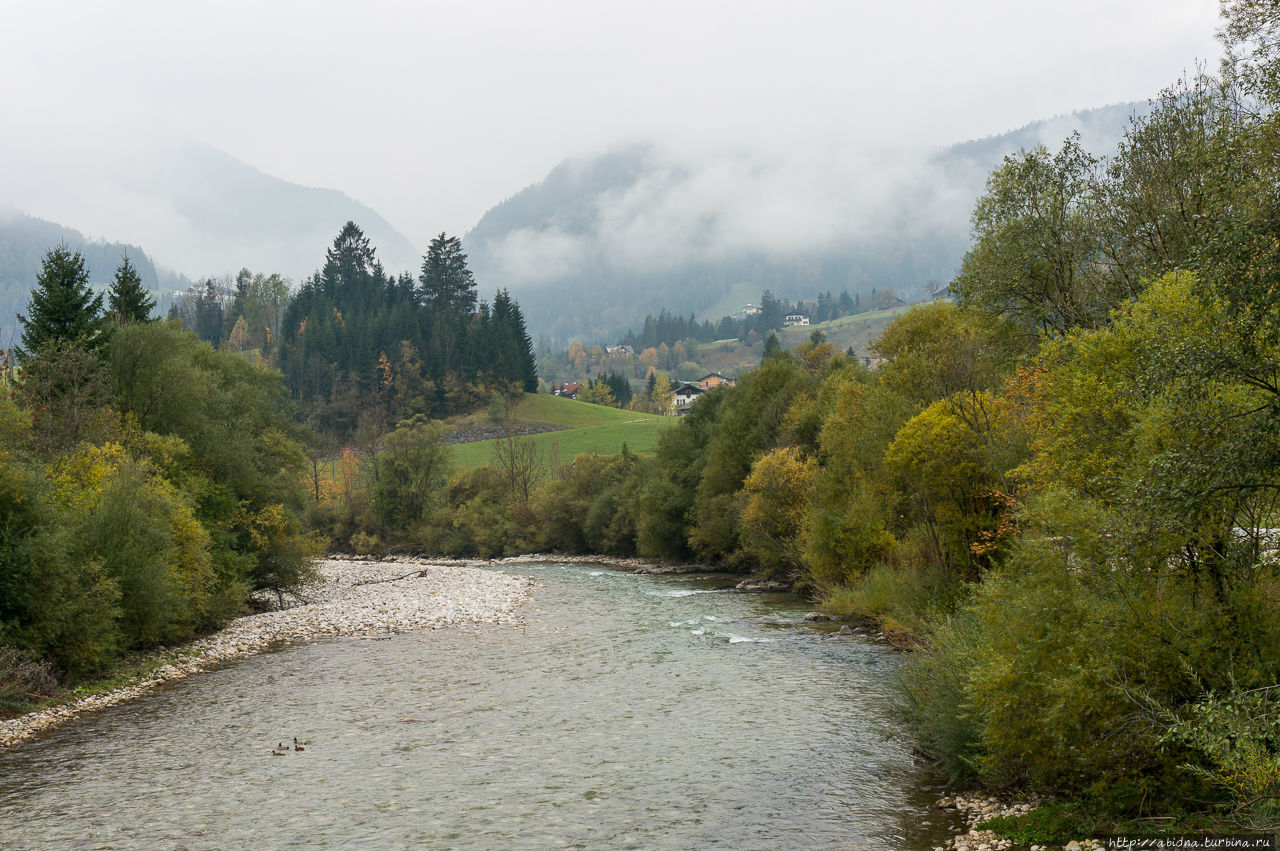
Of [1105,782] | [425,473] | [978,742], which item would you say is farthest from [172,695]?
[425,473]

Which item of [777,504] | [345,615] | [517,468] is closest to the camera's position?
[345,615]

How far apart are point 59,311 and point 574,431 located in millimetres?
96235

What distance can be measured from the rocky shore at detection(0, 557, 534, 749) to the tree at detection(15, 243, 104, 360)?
16224 millimetres

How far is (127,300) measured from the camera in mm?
49406

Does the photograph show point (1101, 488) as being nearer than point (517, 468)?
Yes

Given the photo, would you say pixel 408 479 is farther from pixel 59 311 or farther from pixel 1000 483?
pixel 1000 483

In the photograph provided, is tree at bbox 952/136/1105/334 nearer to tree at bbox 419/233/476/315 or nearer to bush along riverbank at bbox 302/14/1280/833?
bush along riverbank at bbox 302/14/1280/833

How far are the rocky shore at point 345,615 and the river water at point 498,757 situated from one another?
1116 mm

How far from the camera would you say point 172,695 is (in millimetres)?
26625

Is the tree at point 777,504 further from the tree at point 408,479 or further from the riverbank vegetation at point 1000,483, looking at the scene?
the tree at point 408,479

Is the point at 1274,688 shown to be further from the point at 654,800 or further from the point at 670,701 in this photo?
the point at 670,701

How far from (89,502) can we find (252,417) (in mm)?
19907

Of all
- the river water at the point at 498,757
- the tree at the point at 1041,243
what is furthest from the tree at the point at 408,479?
the tree at the point at 1041,243

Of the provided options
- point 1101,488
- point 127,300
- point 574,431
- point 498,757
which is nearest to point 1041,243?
point 1101,488
